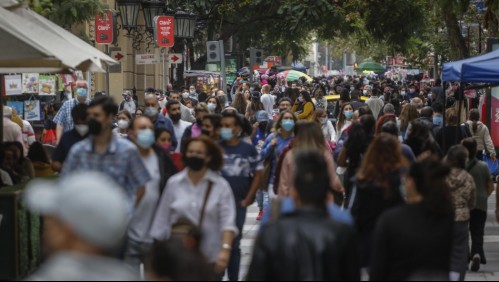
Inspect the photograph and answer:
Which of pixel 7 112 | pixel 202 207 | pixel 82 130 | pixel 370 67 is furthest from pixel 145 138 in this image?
pixel 370 67

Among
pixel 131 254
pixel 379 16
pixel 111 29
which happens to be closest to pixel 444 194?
pixel 131 254

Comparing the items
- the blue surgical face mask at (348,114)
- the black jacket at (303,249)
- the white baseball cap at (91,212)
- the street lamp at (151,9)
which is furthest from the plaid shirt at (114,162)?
the street lamp at (151,9)

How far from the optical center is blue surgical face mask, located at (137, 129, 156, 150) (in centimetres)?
951

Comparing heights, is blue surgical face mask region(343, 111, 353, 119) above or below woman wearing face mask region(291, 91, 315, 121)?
above

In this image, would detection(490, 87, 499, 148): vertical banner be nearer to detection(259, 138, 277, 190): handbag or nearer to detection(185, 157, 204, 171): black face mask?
detection(259, 138, 277, 190): handbag

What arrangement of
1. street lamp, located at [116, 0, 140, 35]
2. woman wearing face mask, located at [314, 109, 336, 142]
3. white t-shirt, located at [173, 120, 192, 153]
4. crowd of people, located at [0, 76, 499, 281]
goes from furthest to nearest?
street lamp, located at [116, 0, 140, 35] → woman wearing face mask, located at [314, 109, 336, 142] → white t-shirt, located at [173, 120, 192, 153] → crowd of people, located at [0, 76, 499, 281]

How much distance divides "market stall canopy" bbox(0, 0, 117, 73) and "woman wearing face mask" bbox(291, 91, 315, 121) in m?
9.57

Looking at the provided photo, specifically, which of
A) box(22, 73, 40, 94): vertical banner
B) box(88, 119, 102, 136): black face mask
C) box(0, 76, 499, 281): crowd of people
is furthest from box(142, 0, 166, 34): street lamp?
box(88, 119, 102, 136): black face mask

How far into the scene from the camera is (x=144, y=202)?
9250mm

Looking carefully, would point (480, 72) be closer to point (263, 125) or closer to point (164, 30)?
point (263, 125)

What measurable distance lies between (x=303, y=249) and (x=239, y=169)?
4.77m

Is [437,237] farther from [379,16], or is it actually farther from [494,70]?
[379,16]

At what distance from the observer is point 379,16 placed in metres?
37.9

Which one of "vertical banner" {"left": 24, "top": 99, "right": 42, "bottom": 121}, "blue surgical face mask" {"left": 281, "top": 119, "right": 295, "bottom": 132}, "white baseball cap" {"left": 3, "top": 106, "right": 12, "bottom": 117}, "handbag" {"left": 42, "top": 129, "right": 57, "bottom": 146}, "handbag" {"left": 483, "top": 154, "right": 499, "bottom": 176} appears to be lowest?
"handbag" {"left": 483, "top": 154, "right": 499, "bottom": 176}
